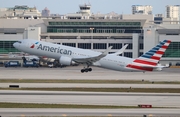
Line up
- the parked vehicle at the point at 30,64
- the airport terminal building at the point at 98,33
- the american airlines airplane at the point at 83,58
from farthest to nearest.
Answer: the airport terminal building at the point at 98,33
the parked vehicle at the point at 30,64
the american airlines airplane at the point at 83,58

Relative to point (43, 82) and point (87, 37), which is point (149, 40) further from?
point (43, 82)

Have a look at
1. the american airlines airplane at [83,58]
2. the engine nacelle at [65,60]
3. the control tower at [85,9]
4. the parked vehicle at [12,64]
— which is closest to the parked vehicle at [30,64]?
the parked vehicle at [12,64]

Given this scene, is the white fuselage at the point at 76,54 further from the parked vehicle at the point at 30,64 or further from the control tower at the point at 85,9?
the control tower at the point at 85,9

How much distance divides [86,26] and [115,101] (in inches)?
4194

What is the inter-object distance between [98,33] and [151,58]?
69219 mm

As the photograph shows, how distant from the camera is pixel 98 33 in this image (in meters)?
158

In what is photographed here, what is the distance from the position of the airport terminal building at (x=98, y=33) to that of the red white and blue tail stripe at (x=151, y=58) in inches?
1920

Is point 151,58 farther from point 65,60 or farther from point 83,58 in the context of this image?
point 65,60

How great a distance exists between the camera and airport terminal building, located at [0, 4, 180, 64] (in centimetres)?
14300

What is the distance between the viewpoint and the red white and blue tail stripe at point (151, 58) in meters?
88.3

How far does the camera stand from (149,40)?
14388 cm

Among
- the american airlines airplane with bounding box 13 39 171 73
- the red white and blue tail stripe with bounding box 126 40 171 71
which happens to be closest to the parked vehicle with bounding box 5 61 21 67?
the american airlines airplane with bounding box 13 39 171 73

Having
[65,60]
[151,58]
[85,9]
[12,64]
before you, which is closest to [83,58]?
[65,60]

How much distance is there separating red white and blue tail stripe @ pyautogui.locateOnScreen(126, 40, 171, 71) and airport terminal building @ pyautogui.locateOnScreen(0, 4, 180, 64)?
4877 cm
